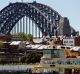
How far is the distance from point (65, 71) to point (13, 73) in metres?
12.8

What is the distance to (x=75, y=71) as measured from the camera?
47.2 meters

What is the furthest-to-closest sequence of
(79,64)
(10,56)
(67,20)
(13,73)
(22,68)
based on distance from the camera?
(67,20), (10,56), (22,68), (13,73), (79,64)

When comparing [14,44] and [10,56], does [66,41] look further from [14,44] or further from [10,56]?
[10,56]

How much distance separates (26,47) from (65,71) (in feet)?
311

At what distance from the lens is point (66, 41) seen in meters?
158

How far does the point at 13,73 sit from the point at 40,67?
1215 cm

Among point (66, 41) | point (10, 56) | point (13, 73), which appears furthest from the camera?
point (66, 41)

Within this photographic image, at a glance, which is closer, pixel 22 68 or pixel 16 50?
pixel 22 68

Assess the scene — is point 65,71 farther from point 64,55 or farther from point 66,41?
point 66,41

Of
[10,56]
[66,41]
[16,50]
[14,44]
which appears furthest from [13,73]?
[66,41]

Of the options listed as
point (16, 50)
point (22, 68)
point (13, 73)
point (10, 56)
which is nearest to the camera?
point (13, 73)

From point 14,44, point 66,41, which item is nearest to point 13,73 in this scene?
point 14,44

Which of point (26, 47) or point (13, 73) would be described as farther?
point (26, 47)

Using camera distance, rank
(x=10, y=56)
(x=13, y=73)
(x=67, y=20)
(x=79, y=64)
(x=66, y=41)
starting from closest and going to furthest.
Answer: (x=79, y=64) < (x=13, y=73) < (x=10, y=56) < (x=66, y=41) < (x=67, y=20)
